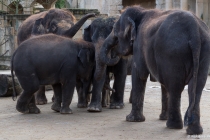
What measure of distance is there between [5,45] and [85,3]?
9100mm

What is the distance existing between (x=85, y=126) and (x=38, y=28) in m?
3.27

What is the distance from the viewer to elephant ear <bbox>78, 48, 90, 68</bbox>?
29.2 ft

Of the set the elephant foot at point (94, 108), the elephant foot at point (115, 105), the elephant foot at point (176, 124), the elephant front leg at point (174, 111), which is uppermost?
the elephant front leg at point (174, 111)

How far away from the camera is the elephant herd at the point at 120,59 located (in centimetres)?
667

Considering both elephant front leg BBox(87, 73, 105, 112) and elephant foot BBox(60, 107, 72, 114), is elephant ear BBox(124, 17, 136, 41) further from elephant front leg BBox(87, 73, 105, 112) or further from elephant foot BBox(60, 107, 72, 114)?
elephant foot BBox(60, 107, 72, 114)

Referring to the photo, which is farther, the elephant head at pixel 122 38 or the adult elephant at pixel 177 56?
the elephant head at pixel 122 38

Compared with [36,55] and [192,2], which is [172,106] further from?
[192,2]

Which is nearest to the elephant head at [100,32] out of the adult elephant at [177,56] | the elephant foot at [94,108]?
the elephant foot at [94,108]

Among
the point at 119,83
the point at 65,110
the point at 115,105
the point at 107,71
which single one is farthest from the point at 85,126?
the point at 107,71

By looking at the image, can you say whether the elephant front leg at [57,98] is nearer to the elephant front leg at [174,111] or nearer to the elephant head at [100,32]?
the elephant head at [100,32]

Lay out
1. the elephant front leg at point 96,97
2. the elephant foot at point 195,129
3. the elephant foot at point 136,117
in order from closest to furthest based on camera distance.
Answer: the elephant foot at point 195,129
the elephant foot at point 136,117
the elephant front leg at point 96,97

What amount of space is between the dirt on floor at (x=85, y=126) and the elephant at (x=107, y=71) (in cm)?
17

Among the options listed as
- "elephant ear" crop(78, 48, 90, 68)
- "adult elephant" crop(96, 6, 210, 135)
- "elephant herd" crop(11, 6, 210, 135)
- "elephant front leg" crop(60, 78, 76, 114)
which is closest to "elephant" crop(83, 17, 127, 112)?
"elephant herd" crop(11, 6, 210, 135)

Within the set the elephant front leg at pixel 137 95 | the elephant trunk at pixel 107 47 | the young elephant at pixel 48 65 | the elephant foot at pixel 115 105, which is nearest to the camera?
the elephant front leg at pixel 137 95
